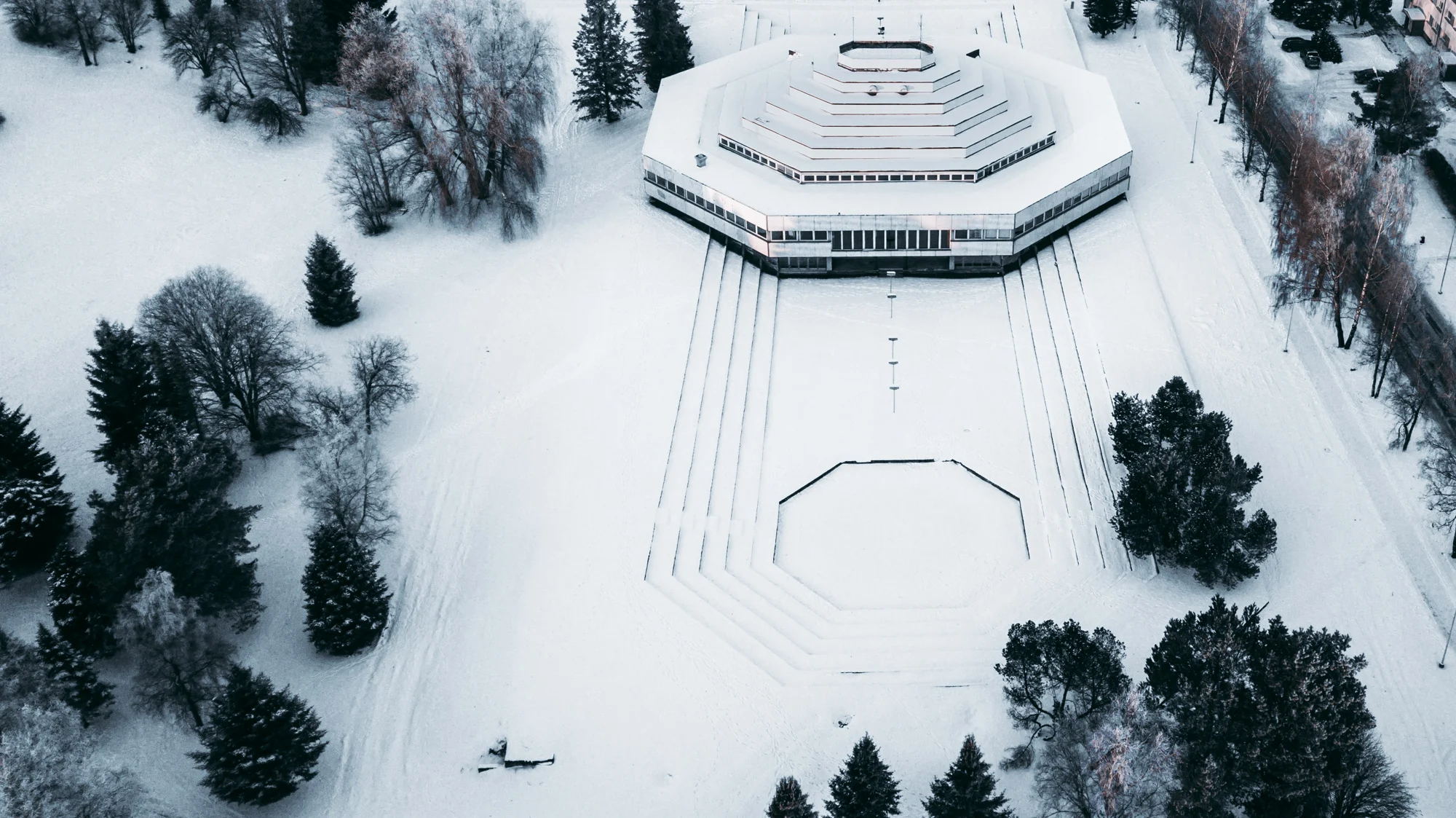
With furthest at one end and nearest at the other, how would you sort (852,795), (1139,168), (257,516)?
(1139,168), (257,516), (852,795)

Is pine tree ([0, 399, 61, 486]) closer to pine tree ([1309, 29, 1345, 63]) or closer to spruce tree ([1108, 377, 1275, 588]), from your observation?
spruce tree ([1108, 377, 1275, 588])

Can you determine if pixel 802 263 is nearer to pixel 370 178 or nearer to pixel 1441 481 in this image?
pixel 370 178

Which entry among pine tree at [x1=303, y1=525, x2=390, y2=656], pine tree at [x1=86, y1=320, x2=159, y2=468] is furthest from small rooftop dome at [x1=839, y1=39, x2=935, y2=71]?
pine tree at [x1=86, y1=320, x2=159, y2=468]

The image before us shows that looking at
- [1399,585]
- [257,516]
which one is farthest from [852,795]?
[257,516]

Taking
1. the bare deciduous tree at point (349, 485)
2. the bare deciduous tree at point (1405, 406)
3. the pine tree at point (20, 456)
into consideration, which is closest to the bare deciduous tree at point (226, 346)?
the bare deciduous tree at point (349, 485)

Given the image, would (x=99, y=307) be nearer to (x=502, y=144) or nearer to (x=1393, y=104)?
(x=502, y=144)
